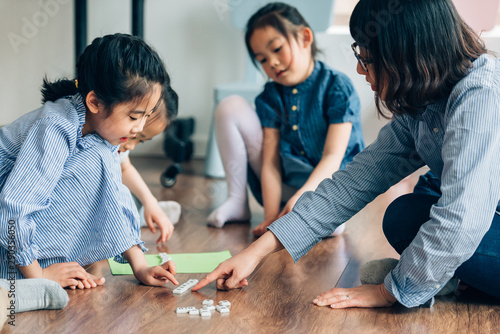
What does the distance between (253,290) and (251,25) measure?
833mm

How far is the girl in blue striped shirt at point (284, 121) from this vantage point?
5.28 ft

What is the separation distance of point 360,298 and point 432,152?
282 millimetres

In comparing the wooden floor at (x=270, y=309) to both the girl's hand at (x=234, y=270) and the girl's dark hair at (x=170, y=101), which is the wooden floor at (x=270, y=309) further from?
the girl's dark hair at (x=170, y=101)

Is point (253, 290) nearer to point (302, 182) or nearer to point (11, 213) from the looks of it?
point (11, 213)

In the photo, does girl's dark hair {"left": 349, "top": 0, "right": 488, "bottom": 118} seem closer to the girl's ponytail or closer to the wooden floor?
the wooden floor

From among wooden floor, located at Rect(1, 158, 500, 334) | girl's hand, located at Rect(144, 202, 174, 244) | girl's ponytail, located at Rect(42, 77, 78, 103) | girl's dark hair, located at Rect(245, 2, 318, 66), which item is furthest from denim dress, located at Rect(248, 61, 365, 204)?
girl's ponytail, located at Rect(42, 77, 78, 103)

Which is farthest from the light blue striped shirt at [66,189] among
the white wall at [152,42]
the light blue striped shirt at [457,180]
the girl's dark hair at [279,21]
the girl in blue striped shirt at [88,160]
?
the white wall at [152,42]

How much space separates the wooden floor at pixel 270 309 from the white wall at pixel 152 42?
52.1 inches

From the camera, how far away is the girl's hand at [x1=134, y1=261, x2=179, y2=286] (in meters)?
1.11

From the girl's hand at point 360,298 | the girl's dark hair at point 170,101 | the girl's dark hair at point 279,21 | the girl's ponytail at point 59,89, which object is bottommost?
the girl's hand at point 360,298

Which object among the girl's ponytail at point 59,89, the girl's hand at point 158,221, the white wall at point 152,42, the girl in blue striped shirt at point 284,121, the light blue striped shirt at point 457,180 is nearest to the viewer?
the light blue striped shirt at point 457,180

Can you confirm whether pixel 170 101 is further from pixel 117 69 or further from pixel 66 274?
pixel 66 274

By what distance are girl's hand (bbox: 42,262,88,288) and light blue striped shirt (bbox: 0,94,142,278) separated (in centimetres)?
2

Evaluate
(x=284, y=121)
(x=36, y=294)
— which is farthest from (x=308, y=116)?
(x=36, y=294)
